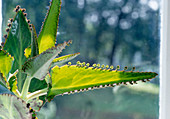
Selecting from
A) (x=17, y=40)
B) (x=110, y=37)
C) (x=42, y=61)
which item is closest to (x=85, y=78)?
(x=42, y=61)

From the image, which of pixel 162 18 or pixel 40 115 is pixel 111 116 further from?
pixel 162 18

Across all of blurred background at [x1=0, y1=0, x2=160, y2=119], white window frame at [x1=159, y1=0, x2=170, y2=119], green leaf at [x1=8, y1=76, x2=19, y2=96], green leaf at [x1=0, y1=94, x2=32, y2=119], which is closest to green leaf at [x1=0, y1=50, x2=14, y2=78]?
green leaf at [x1=8, y1=76, x2=19, y2=96]

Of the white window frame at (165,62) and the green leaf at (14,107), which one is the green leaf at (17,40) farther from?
the white window frame at (165,62)

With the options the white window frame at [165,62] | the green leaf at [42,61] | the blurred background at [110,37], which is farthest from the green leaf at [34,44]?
the white window frame at [165,62]

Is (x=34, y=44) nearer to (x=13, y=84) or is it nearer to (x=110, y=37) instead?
(x=13, y=84)

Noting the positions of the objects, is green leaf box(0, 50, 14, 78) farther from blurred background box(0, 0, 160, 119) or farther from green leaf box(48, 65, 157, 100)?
blurred background box(0, 0, 160, 119)

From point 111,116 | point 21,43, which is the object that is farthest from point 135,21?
point 21,43
